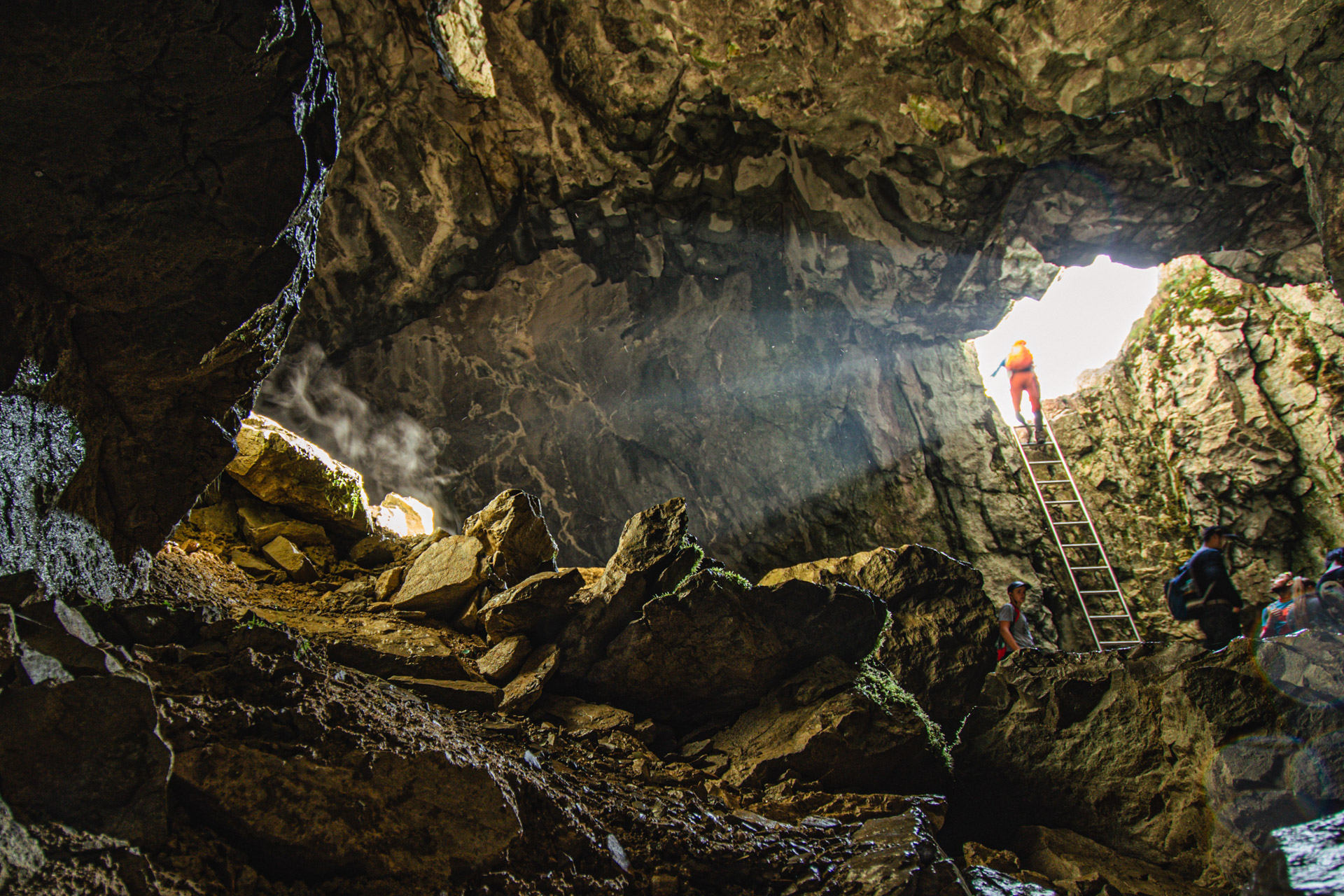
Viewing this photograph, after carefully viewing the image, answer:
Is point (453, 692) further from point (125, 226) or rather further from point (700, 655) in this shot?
point (125, 226)

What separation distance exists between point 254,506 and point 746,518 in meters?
6.56

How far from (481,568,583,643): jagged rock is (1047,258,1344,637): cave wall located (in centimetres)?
940

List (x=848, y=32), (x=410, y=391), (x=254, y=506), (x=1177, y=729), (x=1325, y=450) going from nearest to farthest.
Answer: (x=1177, y=729) < (x=848, y=32) < (x=254, y=506) < (x=1325, y=450) < (x=410, y=391)

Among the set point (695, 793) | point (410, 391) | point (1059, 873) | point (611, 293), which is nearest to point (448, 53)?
point (611, 293)

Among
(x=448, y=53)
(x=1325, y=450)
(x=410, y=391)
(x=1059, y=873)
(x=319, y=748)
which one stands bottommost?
(x=1059, y=873)

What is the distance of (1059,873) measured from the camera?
3410 millimetres

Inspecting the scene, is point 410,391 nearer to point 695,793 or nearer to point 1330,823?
point 695,793

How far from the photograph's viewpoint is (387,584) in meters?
5.34

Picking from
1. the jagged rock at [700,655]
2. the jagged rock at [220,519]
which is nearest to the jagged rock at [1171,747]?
the jagged rock at [700,655]

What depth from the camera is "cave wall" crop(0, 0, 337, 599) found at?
203 cm

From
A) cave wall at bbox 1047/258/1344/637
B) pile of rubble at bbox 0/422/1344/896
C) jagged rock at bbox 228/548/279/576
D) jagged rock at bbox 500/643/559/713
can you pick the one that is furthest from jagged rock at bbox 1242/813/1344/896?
cave wall at bbox 1047/258/1344/637

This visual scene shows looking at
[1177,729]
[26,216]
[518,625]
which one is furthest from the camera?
[518,625]

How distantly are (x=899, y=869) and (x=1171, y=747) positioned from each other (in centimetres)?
266

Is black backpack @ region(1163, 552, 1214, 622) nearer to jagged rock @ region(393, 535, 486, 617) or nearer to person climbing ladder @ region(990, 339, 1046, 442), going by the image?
person climbing ladder @ region(990, 339, 1046, 442)
